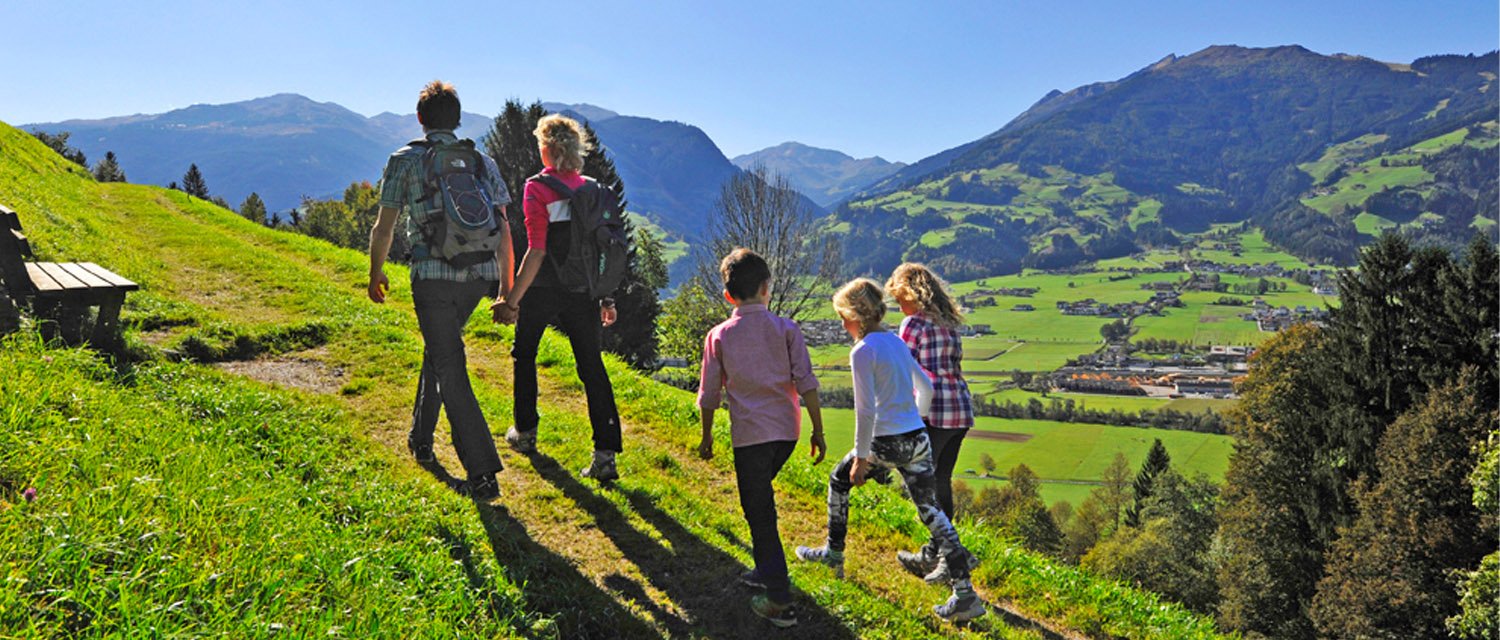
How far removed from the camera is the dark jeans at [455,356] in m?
5.04

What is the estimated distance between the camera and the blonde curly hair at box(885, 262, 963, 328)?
5469mm

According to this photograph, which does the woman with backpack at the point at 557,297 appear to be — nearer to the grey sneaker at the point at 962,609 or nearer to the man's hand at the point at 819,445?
the man's hand at the point at 819,445

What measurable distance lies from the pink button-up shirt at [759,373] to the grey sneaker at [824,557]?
4.17ft

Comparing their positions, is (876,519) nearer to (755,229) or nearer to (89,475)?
(89,475)

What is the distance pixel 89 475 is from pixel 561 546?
8.13 ft

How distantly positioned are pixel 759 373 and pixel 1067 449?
8379cm

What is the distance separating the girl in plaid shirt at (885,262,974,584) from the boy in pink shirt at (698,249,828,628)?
4.45ft

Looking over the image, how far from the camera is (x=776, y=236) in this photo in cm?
3488

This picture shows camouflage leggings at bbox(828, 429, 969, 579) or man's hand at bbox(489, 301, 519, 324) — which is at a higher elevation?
man's hand at bbox(489, 301, 519, 324)

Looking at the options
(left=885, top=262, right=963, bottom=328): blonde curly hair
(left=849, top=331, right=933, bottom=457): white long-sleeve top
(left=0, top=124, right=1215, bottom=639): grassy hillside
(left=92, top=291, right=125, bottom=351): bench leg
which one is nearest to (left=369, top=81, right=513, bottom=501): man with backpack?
(left=0, top=124, right=1215, bottom=639): grassy hillside

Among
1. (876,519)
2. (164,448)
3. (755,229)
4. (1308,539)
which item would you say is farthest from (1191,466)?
(164,448)

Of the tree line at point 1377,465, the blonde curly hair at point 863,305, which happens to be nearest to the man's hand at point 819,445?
the blonde curly hair at point 863,305

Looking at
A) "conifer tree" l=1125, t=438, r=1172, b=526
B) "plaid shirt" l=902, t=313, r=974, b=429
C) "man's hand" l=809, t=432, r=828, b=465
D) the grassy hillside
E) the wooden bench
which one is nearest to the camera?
the grassy hillside

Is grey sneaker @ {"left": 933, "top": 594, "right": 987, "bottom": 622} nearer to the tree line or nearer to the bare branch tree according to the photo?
the tree line
